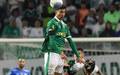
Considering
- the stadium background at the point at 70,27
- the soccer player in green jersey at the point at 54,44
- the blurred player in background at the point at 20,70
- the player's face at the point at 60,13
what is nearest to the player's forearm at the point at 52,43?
the soccer player in green jersey at the point at 54,44

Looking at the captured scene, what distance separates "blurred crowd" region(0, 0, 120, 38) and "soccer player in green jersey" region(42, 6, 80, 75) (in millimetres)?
4938

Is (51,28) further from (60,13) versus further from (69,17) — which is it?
(69,17)

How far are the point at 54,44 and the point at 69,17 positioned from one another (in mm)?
6698

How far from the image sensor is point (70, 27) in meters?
17.9

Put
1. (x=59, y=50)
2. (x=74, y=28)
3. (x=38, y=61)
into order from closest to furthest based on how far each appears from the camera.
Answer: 1. (x=59, y=50)
2. (x=38, y=61)
3. (x=74, y=28)

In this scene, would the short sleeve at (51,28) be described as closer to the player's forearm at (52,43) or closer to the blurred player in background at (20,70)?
the player's forearm at (52,43)

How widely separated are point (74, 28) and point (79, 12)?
0.83m

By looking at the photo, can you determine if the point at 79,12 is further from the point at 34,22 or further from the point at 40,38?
the point at 40,38

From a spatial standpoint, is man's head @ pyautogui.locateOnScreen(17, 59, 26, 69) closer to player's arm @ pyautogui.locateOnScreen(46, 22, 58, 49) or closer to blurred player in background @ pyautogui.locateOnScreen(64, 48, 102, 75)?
blurred player in background @ pyautogui.locateOnScreen(64, 48, 102, 75)

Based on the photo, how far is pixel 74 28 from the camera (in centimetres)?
1786

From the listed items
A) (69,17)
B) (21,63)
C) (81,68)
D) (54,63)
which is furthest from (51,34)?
(69,17)

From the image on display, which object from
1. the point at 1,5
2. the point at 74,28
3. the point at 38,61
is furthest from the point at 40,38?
the point at 1,5

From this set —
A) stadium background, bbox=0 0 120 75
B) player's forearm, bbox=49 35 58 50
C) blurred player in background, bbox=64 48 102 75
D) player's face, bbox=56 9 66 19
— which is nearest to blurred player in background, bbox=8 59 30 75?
stadium background, bbox=0 0 120 75

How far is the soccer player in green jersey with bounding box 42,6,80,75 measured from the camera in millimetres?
11742
